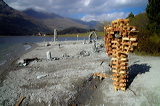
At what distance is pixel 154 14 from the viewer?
23.2 m

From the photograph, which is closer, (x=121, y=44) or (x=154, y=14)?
(x=121, y=44)

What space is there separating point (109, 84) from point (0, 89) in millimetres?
8636

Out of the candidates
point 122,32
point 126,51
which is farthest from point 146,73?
point 122,32

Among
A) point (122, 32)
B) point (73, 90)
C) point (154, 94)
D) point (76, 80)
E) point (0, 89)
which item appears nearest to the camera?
point (154, 94)

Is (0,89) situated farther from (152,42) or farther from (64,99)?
(152,42)

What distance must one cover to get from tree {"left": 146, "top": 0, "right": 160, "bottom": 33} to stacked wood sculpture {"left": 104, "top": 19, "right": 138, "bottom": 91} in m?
18.2

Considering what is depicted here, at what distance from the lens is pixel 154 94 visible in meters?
6.39

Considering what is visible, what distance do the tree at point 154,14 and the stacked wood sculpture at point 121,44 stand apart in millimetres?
18173

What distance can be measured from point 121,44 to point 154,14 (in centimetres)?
2176

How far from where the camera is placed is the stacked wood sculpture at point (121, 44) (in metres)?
6.68

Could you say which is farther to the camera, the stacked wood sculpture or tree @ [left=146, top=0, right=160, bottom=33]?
tree @ [left=146, top=0, right=160, bottom=33]

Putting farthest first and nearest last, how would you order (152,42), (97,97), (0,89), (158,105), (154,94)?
(152,42) < (0,89) < (97,97) < (154,94) < (158,105)

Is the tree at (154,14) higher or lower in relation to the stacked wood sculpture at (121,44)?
higher

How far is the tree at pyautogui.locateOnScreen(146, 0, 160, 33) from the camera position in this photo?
21906 mm
